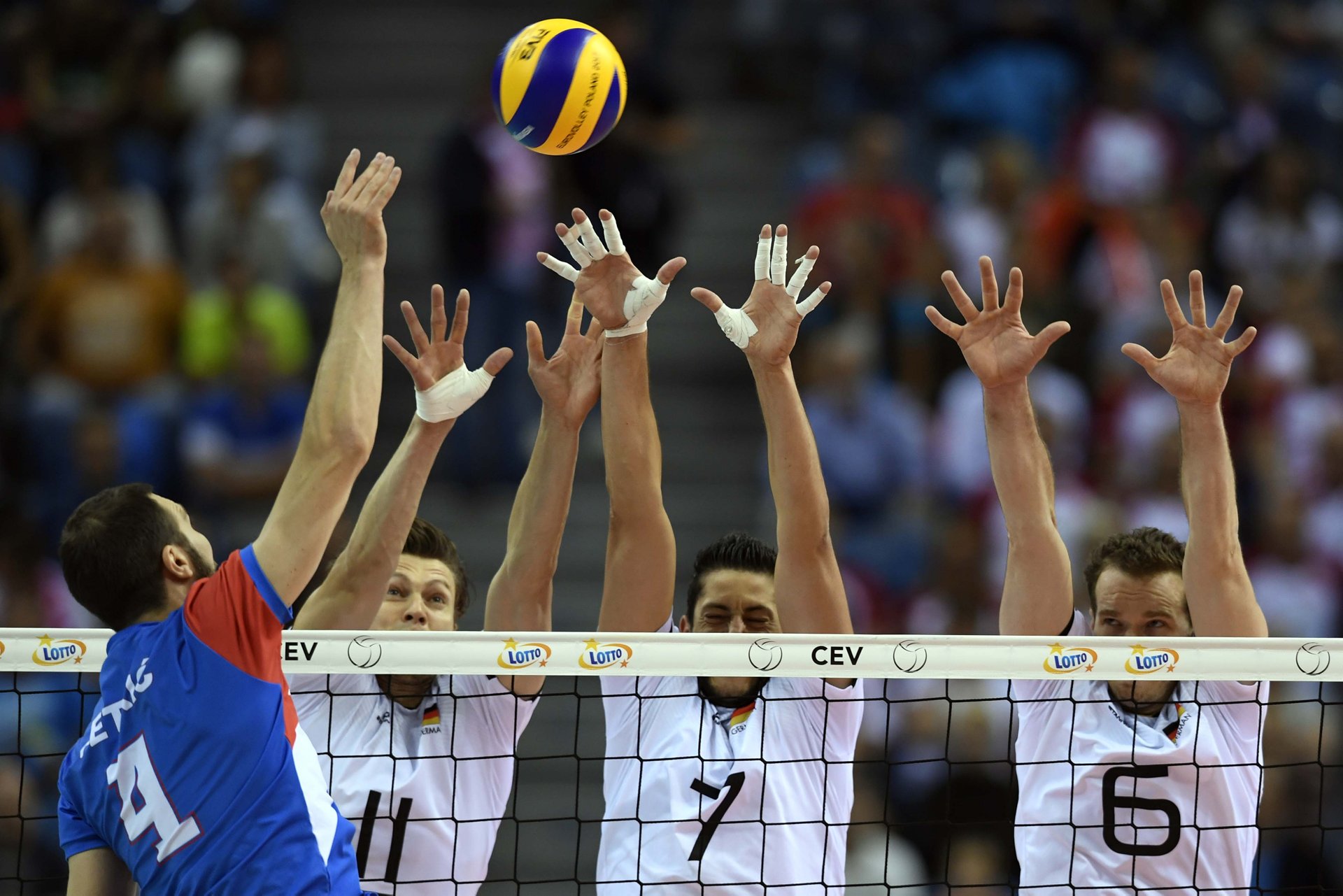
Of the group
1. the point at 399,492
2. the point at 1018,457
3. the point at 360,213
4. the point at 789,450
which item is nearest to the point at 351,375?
the point at 360,213

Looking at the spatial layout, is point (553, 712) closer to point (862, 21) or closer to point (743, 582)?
point (743, 582)

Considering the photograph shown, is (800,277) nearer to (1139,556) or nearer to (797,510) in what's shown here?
(797,510)

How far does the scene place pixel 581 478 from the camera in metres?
11.4

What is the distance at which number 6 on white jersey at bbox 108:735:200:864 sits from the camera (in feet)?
13.4

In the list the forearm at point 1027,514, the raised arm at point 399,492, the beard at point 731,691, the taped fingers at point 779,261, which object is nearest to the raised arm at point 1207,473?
the forearm at point 1027,514

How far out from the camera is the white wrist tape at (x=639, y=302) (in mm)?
5246

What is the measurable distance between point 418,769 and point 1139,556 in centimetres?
234

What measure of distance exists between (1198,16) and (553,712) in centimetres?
770

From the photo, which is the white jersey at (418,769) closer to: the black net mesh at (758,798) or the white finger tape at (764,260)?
the black net mesh at (758,798)

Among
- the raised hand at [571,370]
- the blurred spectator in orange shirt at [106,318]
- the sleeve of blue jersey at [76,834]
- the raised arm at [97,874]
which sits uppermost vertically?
the blurred spectator in orange shirt at [106,318]

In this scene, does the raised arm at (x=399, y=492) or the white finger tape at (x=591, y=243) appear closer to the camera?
the raised arm at (x=399, y=492)

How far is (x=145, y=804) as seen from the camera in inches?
162

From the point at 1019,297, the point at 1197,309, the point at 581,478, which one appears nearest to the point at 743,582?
the point at 1019,297

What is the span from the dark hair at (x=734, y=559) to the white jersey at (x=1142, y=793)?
0.91 m
